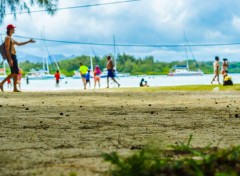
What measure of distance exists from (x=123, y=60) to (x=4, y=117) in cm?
11206

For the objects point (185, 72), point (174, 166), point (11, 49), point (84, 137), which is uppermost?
point (11, 49)

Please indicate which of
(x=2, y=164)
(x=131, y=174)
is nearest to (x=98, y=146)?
(x=2, y=164)

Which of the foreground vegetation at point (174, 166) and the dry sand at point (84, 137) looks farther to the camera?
the dry sand at point (84, 137)

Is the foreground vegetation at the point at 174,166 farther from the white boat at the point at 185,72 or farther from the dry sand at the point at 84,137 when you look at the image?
the white boat at the point at 185,72

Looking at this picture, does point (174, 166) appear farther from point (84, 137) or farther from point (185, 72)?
point (185, 72)

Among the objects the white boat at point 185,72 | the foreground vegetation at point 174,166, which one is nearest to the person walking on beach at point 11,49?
the foreground vegetation at point 174,166

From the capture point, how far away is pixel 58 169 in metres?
2.40

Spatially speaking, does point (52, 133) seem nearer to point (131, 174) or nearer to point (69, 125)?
point (69, 125)

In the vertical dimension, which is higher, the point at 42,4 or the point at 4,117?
the point at 42,4

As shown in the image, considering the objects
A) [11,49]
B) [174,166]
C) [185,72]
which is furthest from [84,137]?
[185,72]

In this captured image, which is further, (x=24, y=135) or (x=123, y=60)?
(x=123, y=60)

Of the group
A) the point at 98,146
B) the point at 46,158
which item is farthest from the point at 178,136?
the point at 46,158

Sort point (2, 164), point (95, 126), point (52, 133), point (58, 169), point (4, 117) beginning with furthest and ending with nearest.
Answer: point (4, 117) → point (95, 126) → point (52, 133) → point (2, 164) → point (58, 169)

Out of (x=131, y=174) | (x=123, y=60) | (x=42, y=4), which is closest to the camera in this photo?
(x=131, y=174)
